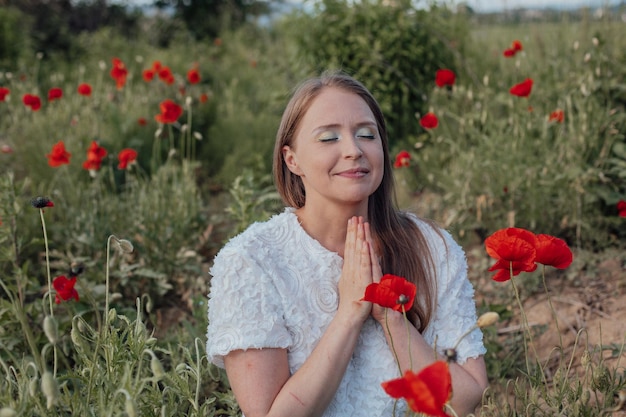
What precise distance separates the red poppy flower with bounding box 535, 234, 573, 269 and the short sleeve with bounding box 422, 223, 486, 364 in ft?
1.09

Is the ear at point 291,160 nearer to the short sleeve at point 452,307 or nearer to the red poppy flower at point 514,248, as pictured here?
the short sleeve at point 452,307

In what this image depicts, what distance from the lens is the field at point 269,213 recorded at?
5.66 ft

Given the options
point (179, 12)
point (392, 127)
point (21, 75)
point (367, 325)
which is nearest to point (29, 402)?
point (367, 325)

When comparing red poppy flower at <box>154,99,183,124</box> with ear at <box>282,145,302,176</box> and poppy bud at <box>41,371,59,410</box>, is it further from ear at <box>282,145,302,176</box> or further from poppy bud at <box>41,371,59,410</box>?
poppy bud at <box>41,371,59,410</box>

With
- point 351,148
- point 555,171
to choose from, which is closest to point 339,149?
point 351,148

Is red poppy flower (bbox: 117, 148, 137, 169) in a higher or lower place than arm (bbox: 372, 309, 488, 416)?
higher

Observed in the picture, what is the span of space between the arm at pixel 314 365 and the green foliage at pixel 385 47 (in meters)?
3.40

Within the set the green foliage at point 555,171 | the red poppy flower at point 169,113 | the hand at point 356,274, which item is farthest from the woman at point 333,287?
the red poppy flower at point 169,113

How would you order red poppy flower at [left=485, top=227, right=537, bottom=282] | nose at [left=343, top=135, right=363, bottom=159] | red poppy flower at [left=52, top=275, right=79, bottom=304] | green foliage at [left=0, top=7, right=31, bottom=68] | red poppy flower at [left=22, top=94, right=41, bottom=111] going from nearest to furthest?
red poppy flower at [left=485, top=227, right=537, bottom=282], nose at [left=343, top=135, right=363, bottom=159], red poppy flower at [left=52, top=275, right=79, bottom=304], red poppy flower at [left=22, top=94, right=41, bottom=111], green foliage at [left=0, top=7, right=31, bottom=68]

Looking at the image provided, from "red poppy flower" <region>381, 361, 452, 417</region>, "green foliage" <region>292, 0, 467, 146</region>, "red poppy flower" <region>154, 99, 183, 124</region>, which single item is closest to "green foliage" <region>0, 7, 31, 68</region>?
"green foliage" <region>292, 0, 467, 146</region>

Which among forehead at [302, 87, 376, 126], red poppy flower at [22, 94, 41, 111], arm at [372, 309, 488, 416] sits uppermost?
forehead at [302, 87, 376, 126]

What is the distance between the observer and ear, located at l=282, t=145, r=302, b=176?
81.4 inches

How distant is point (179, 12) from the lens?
44.7ft

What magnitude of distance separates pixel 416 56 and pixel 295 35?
1010 millimetres
